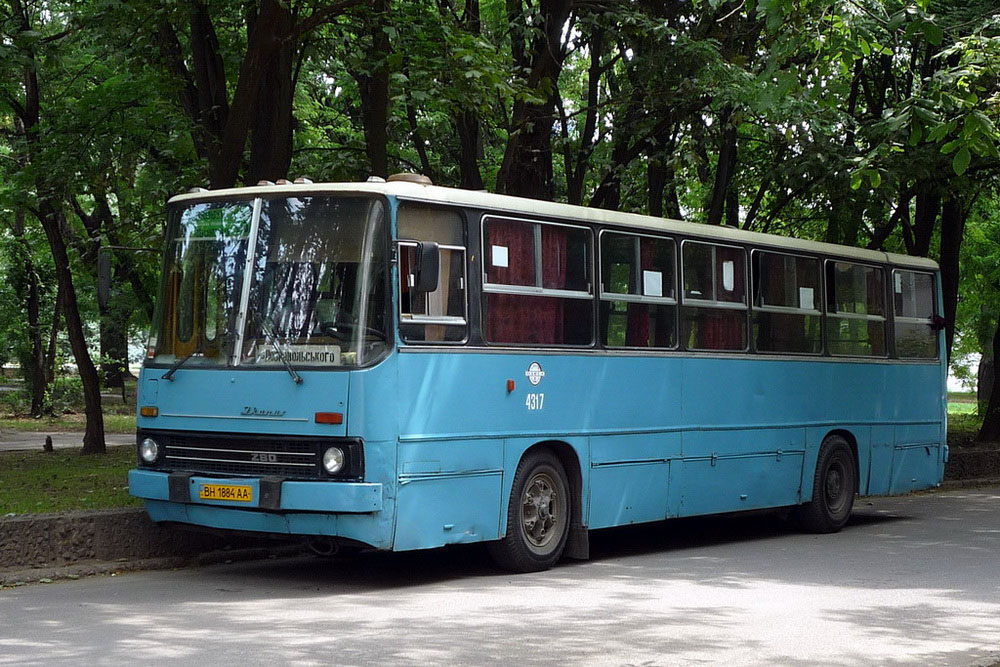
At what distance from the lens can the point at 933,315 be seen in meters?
18.1

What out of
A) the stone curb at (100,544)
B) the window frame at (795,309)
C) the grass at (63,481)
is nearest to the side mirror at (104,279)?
the stone curb at (100,544)

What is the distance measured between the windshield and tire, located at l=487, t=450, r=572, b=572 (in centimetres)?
195

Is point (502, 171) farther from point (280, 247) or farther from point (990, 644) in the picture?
→ point (990, 644)

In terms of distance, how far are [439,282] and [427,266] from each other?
0.49 m

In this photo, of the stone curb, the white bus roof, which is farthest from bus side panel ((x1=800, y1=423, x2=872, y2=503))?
the stone curb

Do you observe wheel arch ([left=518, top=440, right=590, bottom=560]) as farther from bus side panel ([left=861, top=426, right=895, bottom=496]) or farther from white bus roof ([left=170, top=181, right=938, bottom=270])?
bus side panel ([left=861, top=426, right=895, bottom=496])

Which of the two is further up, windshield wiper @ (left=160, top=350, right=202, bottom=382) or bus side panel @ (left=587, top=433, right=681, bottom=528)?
windshield wiper @ (left=160, top=350, right=202, bottom=382)

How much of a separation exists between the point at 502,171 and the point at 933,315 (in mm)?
5746

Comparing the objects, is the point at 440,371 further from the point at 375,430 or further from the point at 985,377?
the point at 985,377

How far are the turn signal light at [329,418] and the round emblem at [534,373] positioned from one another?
1915mm

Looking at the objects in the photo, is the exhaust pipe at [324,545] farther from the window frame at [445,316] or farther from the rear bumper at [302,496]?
the window frame at [445,316]

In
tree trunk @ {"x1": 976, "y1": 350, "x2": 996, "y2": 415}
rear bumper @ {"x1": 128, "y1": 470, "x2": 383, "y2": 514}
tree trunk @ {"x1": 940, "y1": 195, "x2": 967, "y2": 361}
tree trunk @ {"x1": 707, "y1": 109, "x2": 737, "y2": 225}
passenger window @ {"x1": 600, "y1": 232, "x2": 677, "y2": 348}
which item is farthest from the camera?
tree trunk @ {"x1": 976, "y1": 350, "x2": 996, "y2": 415}

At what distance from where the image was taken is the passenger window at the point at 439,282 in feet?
36.1

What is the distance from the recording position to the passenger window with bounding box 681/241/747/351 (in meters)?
14.0
